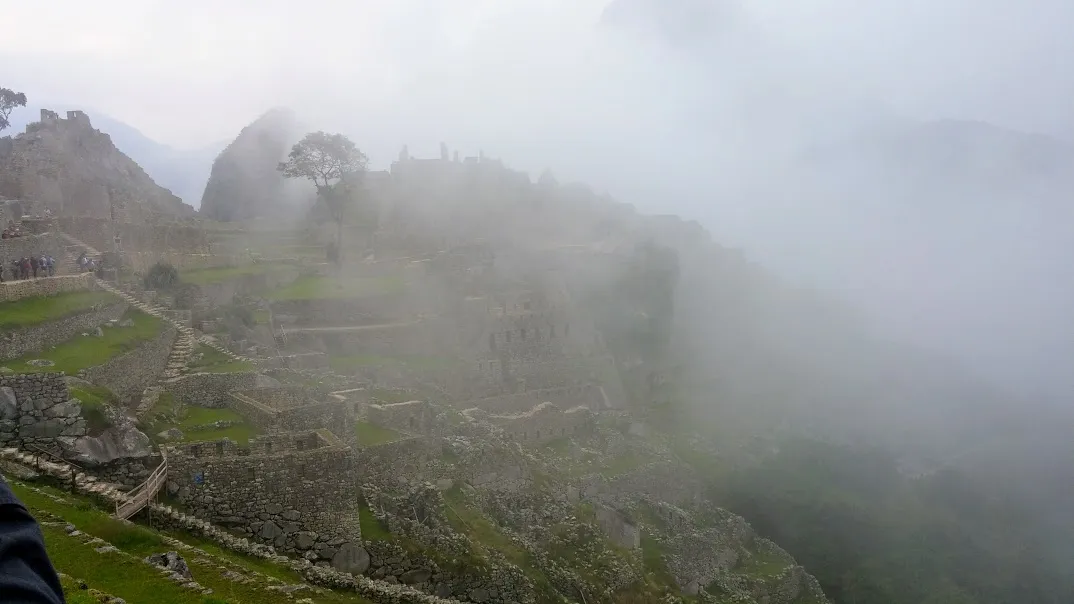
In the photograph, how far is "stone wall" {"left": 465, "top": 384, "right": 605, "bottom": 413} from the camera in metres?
34.0

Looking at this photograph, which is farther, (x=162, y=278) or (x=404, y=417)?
(x=162, y=278)

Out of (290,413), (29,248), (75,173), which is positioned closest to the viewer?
(290,413)

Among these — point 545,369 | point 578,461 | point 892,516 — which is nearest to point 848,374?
point 892,516

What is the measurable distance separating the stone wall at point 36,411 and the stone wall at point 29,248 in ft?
47.8

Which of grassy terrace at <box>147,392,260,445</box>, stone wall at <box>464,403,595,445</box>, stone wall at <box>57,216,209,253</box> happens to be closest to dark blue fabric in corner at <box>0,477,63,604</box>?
A: grassy terrace at <box>147,392,260,445</box>

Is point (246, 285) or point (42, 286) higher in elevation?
point (42, 286)

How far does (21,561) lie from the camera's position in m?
2.36

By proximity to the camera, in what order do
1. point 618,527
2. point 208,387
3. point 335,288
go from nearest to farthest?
1. point 208,387
2. point 618,527
3. point 335,288

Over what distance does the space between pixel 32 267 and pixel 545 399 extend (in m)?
21.9

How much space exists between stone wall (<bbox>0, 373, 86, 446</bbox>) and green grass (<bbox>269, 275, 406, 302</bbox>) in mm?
22820

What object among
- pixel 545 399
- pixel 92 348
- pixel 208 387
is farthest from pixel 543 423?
pixel 92 348

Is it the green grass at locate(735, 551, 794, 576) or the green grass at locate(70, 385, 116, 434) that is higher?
the green grass at locate(70, 385, 116, 434)

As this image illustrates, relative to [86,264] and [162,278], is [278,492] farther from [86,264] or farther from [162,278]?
[162,278]

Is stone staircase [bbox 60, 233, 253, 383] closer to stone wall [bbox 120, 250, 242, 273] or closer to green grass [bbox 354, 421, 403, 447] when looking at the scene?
green grass [bbox 354, 421, 403, 447]
